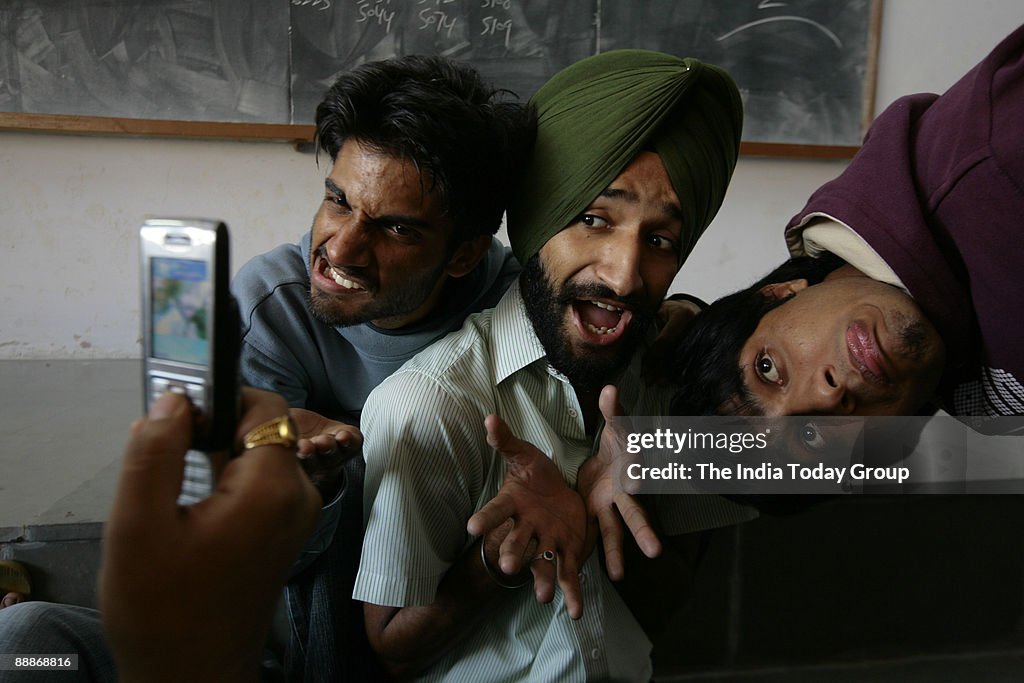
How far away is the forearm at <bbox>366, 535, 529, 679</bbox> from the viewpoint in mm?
861

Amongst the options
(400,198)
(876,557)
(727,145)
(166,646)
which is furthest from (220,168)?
(166,646)

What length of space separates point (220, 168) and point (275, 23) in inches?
19.7

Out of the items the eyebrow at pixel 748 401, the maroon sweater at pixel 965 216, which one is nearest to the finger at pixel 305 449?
the eyebrow at pixel 748 401

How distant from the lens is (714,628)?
1.18 m

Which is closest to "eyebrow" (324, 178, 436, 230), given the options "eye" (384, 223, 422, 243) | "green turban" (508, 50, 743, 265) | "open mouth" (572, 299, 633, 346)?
"eye" (384, 223, 422, 243)

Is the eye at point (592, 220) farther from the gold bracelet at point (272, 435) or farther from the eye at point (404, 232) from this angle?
the gold bracelet at point (272, 435)

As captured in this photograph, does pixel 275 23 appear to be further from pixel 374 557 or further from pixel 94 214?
pixel 374 557

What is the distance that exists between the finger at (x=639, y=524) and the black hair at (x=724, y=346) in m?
0.22

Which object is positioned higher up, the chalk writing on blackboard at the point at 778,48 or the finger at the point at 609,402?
the chalk writing on blackboard at the point at 778,48

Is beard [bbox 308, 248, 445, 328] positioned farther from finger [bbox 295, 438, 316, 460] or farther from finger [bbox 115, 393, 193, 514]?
finger [bbox 115, 393, 193, 514]

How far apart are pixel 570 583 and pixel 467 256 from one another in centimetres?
51

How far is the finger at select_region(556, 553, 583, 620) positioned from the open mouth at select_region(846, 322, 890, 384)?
1.26ft

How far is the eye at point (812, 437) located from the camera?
3.06ft

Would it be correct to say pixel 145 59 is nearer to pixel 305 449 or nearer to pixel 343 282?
pixel 343 282
